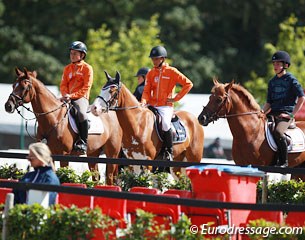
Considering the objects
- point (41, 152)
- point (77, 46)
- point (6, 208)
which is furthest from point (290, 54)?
point (6, 208)

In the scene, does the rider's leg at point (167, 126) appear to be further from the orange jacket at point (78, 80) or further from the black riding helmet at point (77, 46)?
the black riding helmet at point (77, 46)

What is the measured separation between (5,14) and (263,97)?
17.2 meters

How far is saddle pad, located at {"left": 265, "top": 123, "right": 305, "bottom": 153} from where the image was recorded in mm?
16828

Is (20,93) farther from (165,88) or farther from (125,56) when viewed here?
(125,56)

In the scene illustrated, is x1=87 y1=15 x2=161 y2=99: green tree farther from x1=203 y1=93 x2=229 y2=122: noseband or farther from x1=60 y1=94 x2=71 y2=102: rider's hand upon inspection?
x1=203 y1=93 x2=229 y2=122: noseband

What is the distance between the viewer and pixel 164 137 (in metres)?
18.2

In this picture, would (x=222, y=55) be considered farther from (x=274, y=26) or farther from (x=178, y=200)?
(x=178, y=200)

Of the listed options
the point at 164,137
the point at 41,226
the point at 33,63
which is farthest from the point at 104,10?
the point at 41,226

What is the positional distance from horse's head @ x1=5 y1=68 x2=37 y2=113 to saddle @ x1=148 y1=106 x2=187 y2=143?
7.80ft

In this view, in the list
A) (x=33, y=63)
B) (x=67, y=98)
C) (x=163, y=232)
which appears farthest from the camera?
(x=33, y=63)

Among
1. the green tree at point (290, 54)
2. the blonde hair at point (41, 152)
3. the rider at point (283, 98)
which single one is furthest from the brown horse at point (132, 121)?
the green tree at point (290, 54)

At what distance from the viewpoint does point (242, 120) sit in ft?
55.4
